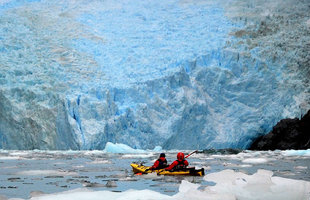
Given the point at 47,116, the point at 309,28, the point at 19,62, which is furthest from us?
the point at 309,28

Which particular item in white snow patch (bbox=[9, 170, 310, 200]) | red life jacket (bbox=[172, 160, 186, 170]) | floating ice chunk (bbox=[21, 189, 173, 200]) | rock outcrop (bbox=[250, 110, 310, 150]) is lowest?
rock outcrop (bbox=[250, 110, 310, 150])

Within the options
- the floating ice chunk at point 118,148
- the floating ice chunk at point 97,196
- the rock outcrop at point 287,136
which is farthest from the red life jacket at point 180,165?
the rock outcrop at point 287,136

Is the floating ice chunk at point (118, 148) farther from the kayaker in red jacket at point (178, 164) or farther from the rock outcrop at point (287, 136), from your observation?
the kayaker in red jacket at point (178, 164)

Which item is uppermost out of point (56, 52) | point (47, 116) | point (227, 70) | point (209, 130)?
point (56, 52)

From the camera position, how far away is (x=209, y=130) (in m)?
18.4

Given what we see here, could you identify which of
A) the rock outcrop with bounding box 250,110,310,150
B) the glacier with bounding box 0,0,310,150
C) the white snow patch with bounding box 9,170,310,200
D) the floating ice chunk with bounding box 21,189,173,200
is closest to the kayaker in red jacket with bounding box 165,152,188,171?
the white snow patch with bounding box 9,170,310,200

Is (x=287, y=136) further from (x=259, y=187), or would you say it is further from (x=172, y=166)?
(x=259, y=187)

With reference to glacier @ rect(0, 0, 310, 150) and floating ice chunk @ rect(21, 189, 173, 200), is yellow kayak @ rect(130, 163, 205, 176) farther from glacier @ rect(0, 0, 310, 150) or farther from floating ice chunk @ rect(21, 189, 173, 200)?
glacier @ rect(0, 0, 310, 150)

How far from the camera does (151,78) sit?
18.2 meters

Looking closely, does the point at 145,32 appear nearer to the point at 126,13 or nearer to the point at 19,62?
the point at 126,13

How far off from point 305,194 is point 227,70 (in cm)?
1600

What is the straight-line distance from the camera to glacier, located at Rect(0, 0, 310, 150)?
16578 mm

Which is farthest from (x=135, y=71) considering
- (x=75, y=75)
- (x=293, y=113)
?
(x=293, y=113)

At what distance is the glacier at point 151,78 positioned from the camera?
16578mm
